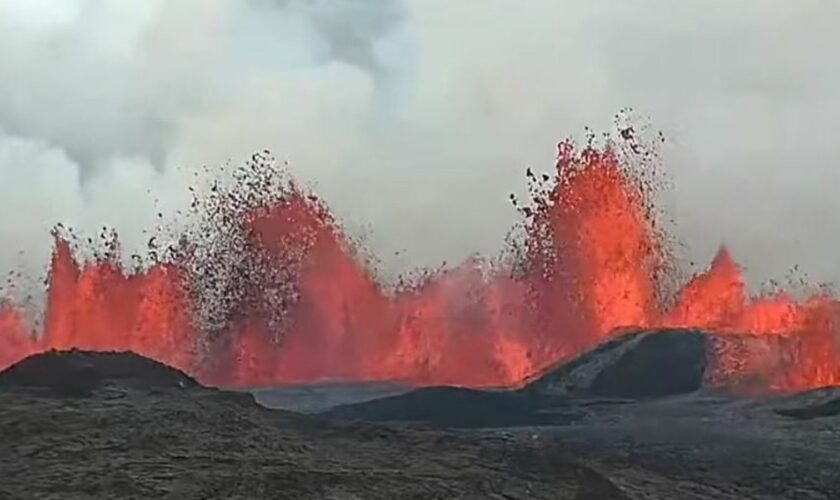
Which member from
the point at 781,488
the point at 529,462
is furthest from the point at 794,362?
the point at 529,462

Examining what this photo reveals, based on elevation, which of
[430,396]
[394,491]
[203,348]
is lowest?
[394,491]

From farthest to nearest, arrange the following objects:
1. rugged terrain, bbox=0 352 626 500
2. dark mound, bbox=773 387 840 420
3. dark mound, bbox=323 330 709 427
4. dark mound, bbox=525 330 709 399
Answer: dark mound, bbox=525 330 709 399 → dark mound, bbox=323 330 709 427 → dark mound, bbox=773 387 840 420 → rugged terrain, bbox=0 352 626 500

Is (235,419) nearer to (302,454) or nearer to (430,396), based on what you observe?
(302,454)

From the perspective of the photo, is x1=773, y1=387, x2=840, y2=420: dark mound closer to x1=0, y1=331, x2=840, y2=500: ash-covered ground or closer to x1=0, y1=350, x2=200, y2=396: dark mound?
x1=0, y1=331, x2=840, y2=500: ash-covered ground

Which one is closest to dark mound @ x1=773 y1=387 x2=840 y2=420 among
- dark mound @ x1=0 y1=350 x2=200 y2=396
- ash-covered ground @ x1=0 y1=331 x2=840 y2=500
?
ash-covered ground @ x1=0 y1=331 x2=840 y2=500

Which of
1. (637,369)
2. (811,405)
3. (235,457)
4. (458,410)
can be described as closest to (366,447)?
(235,457)

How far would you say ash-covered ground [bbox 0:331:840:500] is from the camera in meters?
30.0

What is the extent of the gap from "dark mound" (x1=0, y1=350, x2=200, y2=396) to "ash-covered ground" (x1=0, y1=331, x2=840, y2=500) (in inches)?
3.5

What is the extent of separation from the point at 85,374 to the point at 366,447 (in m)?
16.1

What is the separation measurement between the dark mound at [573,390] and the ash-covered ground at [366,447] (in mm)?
344

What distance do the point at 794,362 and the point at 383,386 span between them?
23544 mm

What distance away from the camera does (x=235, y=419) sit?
36906mm

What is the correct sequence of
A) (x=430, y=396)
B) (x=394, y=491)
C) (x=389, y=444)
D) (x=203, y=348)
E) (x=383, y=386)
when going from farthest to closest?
(x=203, y=348)
(x=383, y=386)
(x=430, y=396)
(x=389, y=444)
(x=394, y=491)

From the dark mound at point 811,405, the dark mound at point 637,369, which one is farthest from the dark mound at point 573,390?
the dark mound at point 811,405
